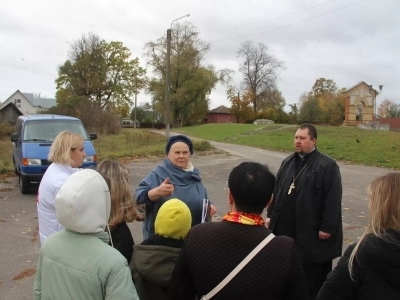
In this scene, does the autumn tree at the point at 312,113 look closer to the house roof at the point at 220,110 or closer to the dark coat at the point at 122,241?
the house roof at the point at 220,110

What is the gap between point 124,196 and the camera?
283 centimetres

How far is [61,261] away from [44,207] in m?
1.46

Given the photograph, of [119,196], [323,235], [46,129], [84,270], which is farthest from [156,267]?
[46,129]

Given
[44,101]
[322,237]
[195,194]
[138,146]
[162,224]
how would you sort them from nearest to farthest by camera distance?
[162,224] < [195,194] < [322,237] < [138,146] < [44,101]

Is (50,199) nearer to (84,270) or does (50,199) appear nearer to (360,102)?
(84,270)

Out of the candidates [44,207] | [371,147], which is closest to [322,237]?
[44,207]

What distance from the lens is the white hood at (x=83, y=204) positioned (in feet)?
6.42

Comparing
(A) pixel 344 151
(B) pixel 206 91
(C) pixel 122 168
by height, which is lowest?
(A) pixel 344 151

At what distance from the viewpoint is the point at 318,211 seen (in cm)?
392

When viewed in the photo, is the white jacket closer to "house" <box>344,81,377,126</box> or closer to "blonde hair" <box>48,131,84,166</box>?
"blonde hair" <box>48,131,84,166</box>

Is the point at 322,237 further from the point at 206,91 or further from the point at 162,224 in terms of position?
the point at 206,91

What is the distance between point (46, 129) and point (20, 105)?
309 ft

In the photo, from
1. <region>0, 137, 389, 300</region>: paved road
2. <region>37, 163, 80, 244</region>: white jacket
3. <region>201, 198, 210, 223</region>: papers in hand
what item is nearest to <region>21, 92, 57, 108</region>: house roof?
<region>0, 137, 389, 300</region>: paved road

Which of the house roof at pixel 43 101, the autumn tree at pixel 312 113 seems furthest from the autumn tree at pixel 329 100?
the house roof at pixel 43 101
